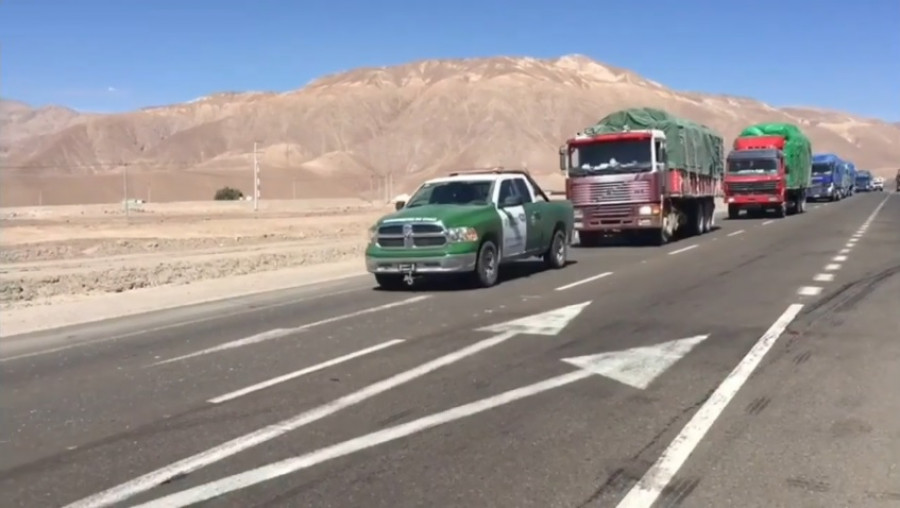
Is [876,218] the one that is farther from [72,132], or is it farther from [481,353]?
[72,132]

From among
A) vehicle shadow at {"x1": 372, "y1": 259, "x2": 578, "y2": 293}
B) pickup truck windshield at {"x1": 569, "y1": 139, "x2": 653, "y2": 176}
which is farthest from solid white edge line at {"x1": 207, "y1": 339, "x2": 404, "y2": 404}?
pickup truck windshield at {"x1": 569, "y1": 139, "x2": 653, "y2": 176}

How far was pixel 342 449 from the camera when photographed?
6766 mm

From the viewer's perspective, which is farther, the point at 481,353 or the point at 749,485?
the point at 481,353

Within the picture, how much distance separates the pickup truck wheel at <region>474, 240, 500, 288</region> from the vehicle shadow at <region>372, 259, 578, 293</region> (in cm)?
17

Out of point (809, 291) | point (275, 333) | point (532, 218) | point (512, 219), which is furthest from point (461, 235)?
point (809, 291)

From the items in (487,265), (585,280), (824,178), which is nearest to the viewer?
(487,265)

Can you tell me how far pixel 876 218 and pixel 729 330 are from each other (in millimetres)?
32746

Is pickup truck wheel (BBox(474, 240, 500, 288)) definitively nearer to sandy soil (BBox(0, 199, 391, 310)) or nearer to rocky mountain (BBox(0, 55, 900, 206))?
sandy soil (BBox(0, 199, 391, 310))

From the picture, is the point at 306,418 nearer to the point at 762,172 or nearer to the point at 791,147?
the point at 762,172

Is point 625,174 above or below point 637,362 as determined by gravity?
above

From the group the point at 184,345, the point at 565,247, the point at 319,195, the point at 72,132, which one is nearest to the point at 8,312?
the point at 184,345

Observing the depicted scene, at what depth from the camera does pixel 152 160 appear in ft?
516

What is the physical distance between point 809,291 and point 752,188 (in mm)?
28747

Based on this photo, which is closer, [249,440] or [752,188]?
[249,440]
